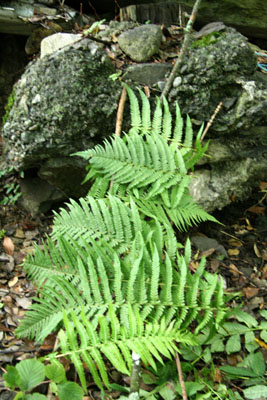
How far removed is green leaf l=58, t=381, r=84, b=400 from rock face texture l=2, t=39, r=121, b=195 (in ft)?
6.09

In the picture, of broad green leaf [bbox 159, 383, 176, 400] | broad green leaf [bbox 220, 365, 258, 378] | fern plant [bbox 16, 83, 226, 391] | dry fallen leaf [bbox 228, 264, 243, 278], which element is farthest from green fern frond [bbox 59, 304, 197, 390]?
dry fallen leaf [bbox 228, 264, 243, 278]

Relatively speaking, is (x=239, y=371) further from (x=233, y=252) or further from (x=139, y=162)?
(x=139, y=162)

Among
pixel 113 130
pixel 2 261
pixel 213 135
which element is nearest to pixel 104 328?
pixel 2 261

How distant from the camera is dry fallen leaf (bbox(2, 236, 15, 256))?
2988mm

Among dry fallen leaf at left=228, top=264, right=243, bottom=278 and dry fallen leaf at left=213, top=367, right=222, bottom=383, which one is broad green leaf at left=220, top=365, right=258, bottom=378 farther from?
dry fallen leaf at left=228, top=264, right=243, bottom=278

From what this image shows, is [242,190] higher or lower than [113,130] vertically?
lower

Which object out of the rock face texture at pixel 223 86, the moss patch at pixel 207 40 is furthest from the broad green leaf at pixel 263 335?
the moss patch at pixel 207 40

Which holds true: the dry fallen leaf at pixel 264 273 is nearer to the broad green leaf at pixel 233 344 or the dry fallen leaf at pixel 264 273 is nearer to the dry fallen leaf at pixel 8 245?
the broad green leaf at pixel 233 344

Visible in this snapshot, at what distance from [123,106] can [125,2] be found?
5.63ft

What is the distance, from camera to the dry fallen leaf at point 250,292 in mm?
2731

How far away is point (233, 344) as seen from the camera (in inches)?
88.7

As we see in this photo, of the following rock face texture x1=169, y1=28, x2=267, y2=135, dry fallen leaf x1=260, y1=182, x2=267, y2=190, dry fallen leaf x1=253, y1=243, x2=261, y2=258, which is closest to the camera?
rock face texture x1=169, y1=28, x2=267, y2=135

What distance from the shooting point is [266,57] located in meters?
3.90

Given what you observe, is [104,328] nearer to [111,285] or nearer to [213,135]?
[111,285]
